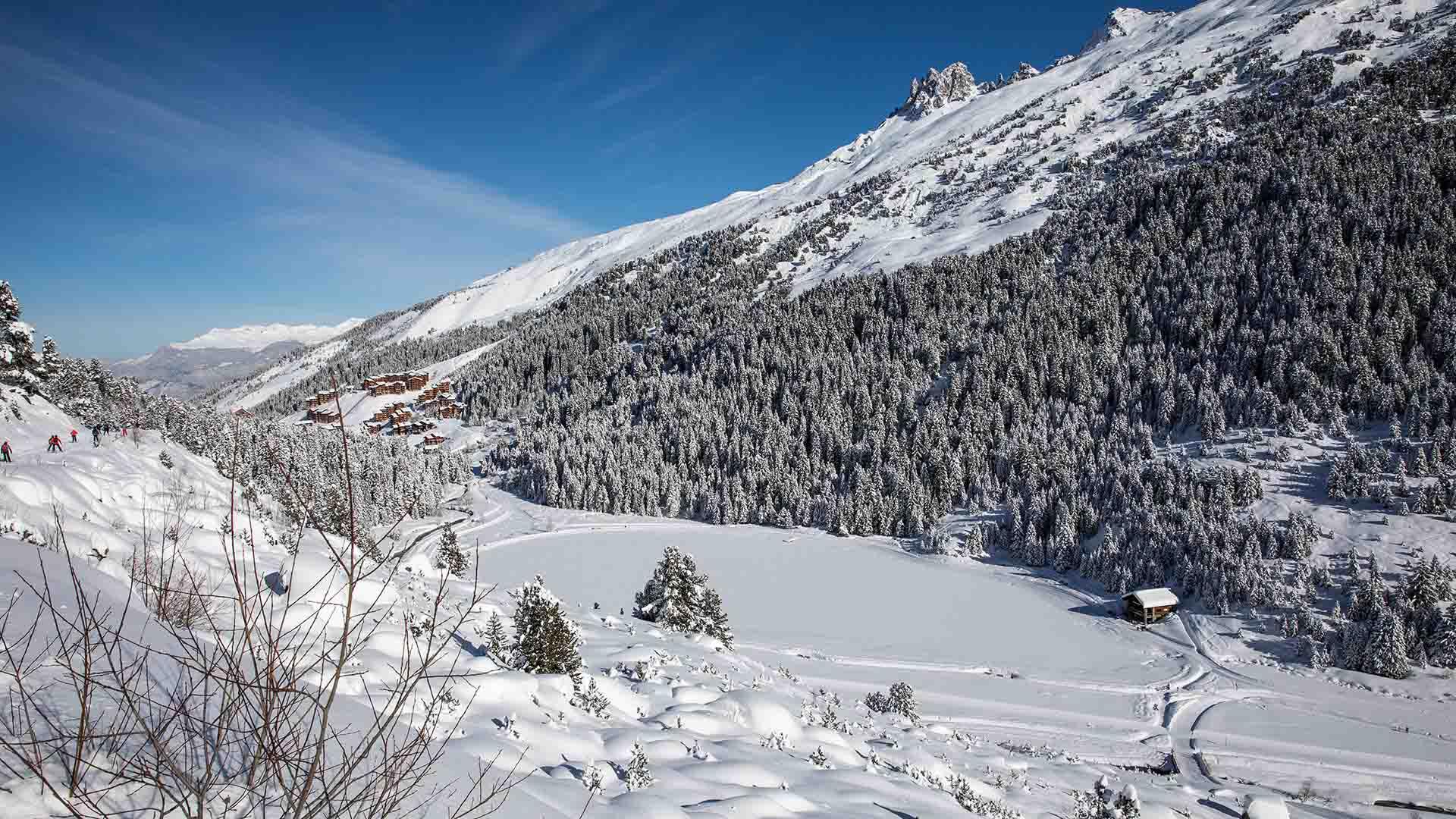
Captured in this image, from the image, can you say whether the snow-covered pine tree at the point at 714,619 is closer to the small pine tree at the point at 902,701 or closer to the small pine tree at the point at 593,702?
the small pine tree at the point at 902,701

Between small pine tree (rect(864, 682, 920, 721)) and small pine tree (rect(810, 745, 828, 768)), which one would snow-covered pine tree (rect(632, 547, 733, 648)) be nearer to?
small pine tree (rect(864, 682, 920, 721))

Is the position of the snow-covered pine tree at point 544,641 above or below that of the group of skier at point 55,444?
below

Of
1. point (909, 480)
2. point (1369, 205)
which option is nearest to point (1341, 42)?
point (1369, 205)

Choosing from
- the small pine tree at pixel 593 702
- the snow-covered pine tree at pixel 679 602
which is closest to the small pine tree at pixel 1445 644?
the snow-covered pine tree at pixel 679 602

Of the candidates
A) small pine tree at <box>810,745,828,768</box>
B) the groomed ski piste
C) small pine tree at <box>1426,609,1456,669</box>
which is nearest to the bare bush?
the groomed ski piste

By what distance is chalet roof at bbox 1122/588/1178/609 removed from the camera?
38334 mm

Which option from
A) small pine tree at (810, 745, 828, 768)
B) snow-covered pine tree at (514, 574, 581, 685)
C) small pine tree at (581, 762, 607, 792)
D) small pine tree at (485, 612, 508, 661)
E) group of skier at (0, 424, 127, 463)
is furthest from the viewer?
group of skier at (0, 424, 127, 463)

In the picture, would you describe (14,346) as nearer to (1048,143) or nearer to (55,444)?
(55,444)

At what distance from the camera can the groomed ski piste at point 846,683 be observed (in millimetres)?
7242

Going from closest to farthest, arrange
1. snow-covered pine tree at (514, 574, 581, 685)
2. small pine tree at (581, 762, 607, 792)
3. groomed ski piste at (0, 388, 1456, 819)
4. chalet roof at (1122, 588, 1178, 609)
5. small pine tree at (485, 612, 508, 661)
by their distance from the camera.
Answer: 1. small pine tree at (581, 762, 607, 792)
2. groomed ski piste at (0, 388, 1456, 819)
3. snow-covered pine tree at (514, 574, 581, 685)
4. small pine tree at (485, 612, 508, 661)
5. chalet roof at (1122, 588, 1178, 609)

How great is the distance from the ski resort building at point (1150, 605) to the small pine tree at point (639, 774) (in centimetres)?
4245

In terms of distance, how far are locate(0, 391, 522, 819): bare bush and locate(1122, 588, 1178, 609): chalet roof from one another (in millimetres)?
43817

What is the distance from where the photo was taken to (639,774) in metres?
6.38

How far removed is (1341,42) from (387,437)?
206m
